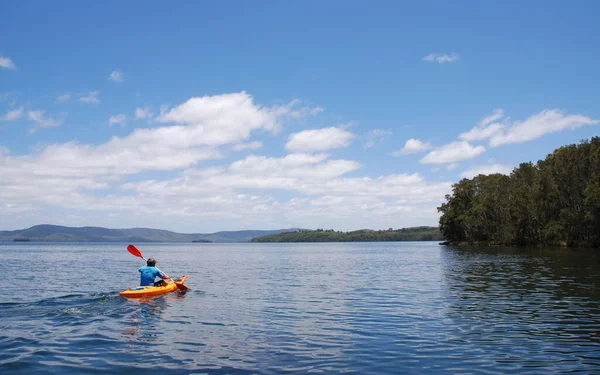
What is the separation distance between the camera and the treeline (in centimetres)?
8594

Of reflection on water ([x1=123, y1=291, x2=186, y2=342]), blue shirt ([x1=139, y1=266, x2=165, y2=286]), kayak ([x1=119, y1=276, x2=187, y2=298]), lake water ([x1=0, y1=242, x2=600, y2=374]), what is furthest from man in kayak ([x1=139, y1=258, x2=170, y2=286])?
lake water ([x1=0, y1=242, x2=600, y2=374])

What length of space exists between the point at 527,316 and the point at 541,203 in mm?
86509

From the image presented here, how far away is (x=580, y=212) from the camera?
8800 centimetres

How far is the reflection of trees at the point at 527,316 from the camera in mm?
14945

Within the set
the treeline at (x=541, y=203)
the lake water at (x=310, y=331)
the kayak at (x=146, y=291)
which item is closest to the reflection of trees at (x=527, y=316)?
the lake water at (x=310, y=331)

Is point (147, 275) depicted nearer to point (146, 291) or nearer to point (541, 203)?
point (146, 291)

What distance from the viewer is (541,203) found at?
9775cm

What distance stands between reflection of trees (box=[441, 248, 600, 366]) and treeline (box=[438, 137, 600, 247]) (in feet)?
181

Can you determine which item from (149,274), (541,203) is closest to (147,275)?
(149,274)

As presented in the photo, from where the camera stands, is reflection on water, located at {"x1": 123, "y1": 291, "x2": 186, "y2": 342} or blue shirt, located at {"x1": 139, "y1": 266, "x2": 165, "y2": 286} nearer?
reflection on water, located at {"x1": 123, "y1": 291, "x2": 186, "y2": 342}

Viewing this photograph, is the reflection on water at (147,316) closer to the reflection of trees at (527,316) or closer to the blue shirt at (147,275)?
the blue shirt at (147,275)

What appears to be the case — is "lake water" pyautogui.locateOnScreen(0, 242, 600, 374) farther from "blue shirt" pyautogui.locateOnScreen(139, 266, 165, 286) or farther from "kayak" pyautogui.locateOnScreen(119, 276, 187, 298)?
"blue shirt" pyautogui.locateOnScreen(139, 266, 165, 286)

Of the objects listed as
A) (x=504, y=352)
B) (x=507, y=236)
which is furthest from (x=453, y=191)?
(x=504, y=352)

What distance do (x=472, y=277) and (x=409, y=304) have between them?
57.1 ft
